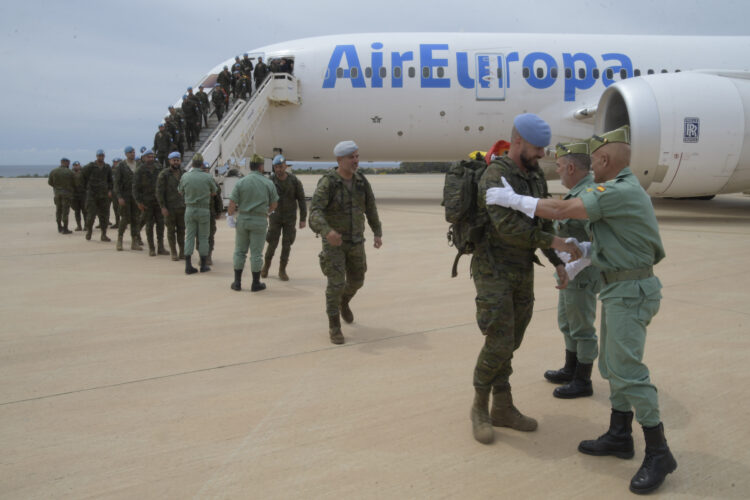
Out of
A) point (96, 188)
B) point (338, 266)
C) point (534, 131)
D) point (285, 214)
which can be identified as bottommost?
point (338, 266)

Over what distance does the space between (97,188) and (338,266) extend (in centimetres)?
872

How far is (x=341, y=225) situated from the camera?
529cm

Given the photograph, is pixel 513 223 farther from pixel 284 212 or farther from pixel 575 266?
pixel 284 212

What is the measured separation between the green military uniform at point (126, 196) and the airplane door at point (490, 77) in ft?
33.0

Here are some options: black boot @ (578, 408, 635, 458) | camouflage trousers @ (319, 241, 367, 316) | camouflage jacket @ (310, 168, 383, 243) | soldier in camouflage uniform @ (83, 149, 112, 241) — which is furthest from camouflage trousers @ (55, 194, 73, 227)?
black boot @ (578, 408, 635, 458)

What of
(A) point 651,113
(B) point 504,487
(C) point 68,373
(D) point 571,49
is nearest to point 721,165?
(A) point 651,113

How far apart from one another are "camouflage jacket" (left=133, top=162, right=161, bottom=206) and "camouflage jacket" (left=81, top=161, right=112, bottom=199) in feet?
9.73

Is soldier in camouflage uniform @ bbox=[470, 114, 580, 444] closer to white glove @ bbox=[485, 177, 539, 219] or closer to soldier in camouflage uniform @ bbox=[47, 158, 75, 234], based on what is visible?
white glove @ bbox=[485, 177, 539, 219]

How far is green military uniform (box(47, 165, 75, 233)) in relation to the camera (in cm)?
1239

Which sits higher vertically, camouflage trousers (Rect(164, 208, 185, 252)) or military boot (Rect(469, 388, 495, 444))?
camouflage trousers (Rect(164, 208, 185, 252))

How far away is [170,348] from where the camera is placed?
4883 mm

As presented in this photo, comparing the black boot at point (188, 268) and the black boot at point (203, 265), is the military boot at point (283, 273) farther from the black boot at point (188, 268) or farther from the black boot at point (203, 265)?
the black boot at point (188, 268)

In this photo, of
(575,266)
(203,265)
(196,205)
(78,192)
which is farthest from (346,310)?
(78,192)

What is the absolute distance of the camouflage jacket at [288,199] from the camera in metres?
7.73
